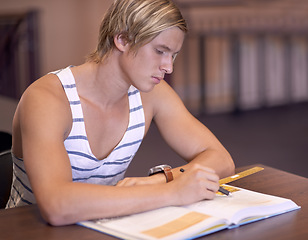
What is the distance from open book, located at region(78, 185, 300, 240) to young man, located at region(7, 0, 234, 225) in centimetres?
3

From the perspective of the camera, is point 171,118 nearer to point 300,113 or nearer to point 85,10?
point 300,113

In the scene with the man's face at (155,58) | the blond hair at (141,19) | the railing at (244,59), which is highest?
the blond hair at (141,19)

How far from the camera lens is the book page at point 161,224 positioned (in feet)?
3.43

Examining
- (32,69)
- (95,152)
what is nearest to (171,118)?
(95,152)

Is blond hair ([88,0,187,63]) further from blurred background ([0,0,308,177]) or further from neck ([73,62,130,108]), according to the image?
blurred background ([0,0,308,177])

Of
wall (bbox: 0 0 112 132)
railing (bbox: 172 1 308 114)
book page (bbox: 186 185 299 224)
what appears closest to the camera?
book page (bbox: 186 185 299 224)

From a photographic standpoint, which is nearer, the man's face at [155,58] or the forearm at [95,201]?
the forearm at [95,201]

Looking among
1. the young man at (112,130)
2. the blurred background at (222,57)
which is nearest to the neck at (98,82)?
the young man at (112,130)

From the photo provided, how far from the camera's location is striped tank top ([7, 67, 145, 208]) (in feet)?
4.95

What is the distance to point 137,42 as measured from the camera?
145 centimetres

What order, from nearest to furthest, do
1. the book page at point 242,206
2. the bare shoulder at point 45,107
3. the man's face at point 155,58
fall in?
the book page at point 242,206
the bare shoulder at point 45,107
the man's face at point 155,58

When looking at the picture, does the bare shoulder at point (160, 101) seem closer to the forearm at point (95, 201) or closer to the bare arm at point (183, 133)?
the bare arm at point (183, 133)

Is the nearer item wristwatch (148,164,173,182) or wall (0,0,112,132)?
wristwatch (148,164,173,182)

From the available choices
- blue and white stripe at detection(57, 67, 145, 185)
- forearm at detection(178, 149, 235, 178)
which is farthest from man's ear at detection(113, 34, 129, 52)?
forearm at detection(178, 149, 235, 178)
